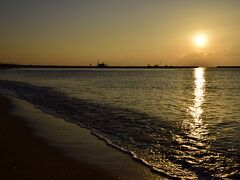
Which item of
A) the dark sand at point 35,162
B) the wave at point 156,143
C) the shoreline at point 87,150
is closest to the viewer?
the dark sand at point 35,162

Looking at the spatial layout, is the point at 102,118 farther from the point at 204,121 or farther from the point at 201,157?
the point at 201,157

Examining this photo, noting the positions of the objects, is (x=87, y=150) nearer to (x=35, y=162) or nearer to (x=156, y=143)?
(x=35, y=162)

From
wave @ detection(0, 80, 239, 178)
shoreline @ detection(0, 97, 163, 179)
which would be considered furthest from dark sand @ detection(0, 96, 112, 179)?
wave @ detection(0, 80, 239, 178)

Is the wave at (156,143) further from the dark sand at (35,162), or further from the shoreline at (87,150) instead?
the dark sand at (35,162)

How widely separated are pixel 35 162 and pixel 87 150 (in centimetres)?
241

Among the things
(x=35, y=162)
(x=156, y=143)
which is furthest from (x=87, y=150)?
(x=156, y=143)

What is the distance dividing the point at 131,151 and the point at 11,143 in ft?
14.0

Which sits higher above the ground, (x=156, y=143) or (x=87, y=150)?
(x=87, y=150)

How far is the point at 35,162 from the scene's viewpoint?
9664mm

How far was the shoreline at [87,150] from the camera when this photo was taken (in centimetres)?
927

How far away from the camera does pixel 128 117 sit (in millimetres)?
20609

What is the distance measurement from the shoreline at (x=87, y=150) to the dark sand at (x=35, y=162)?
15 centimetres

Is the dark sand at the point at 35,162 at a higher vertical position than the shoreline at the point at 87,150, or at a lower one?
higher

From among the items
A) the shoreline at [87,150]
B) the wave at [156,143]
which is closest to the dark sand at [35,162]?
the shoreline at [87,150]
